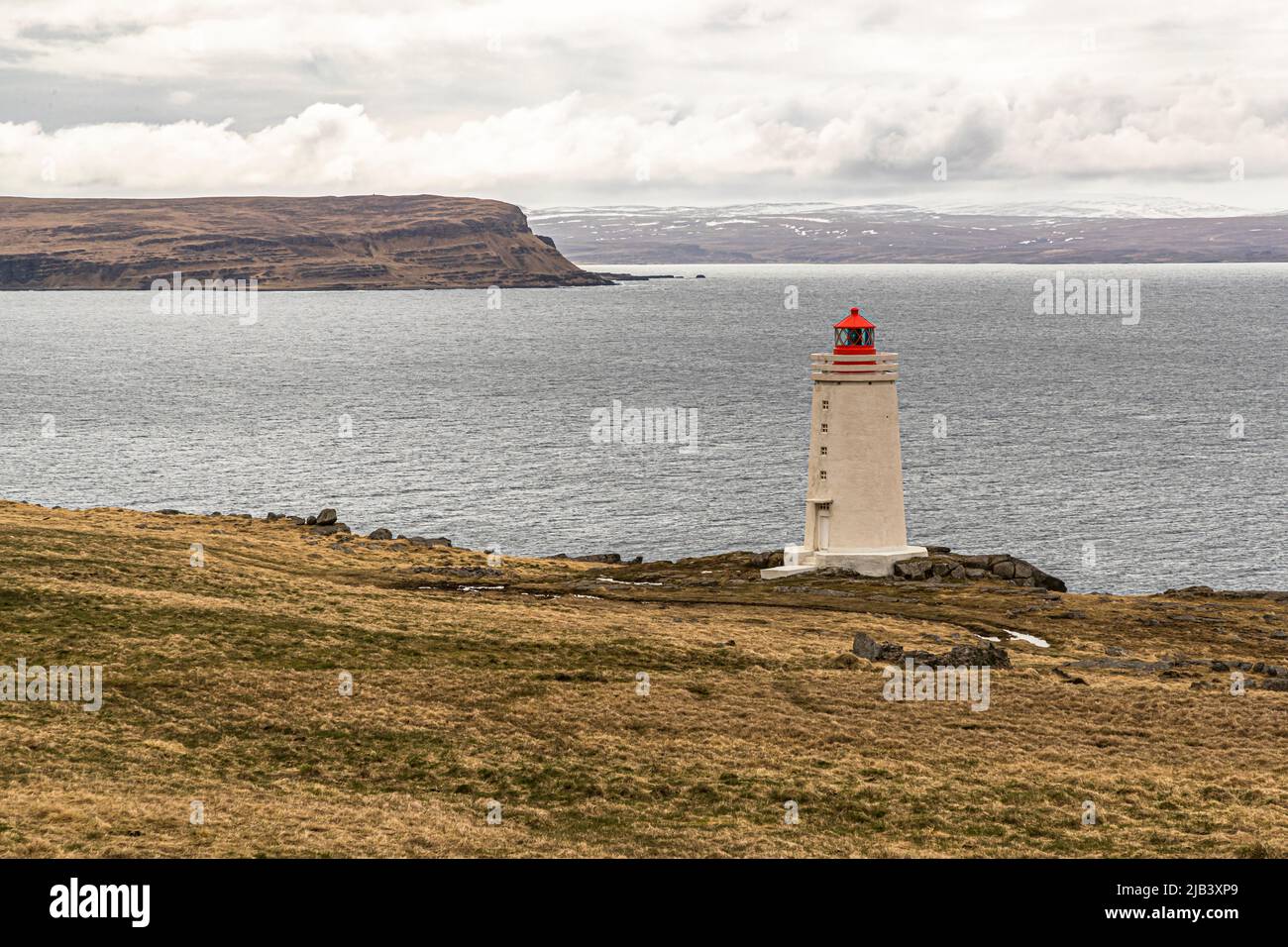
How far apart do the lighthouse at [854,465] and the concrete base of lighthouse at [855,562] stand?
4cm

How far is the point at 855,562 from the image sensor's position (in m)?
52.6

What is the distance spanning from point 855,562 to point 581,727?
975 inches

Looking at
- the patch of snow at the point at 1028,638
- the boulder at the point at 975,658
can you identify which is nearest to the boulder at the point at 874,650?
the boulder at the point at 975,658

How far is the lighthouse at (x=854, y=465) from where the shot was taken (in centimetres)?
5144

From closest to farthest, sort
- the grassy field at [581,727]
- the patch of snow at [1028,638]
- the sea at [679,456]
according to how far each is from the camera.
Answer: the grassy field at [581,727] < the patch of snow at [1028,638] < the sea at [679,456]

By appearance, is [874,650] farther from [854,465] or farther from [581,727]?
[854,465]

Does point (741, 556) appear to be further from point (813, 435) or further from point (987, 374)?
point (987, 374)

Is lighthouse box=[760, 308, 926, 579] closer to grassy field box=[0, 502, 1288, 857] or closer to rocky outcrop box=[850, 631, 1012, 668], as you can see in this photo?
grassy field box=[0, 502, 1288, 857]

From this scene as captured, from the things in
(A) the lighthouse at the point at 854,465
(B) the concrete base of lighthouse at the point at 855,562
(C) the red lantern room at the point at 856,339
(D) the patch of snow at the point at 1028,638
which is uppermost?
(C) the red lantern room at the point at 856,339

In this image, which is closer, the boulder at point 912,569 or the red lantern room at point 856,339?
the red lantern room at point 856,339

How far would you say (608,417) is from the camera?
430ft

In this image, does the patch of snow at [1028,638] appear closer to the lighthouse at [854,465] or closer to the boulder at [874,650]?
the boulder at [874,650]

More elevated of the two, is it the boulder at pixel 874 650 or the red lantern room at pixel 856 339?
the red lantern room at pixel 856 339
